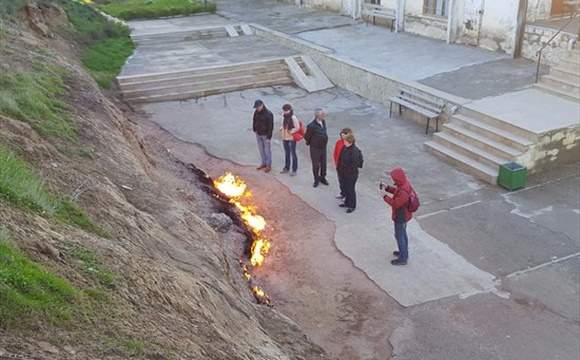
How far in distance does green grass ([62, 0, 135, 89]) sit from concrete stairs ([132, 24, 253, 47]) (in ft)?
2.00

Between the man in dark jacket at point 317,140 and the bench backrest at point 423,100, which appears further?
the bench backrest at point 423,100

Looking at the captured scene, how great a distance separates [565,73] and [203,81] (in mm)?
9395

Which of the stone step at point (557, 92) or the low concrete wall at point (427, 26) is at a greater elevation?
the low concrete wall at point (427, 26)

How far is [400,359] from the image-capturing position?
7.37m

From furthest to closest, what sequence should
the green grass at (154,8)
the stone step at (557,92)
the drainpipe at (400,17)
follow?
the green grass at (154,8)
the drainpipe at (400,17)
the stone step at (557,92)

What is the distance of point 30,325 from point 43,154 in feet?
13.4

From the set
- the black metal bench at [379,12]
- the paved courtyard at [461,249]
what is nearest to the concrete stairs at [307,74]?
the paved courtyard at [461,249]

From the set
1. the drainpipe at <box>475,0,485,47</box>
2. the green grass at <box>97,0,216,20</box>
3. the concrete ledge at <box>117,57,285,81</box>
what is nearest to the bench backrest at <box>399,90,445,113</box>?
the drainpipe at <box>475,0,485,47</box>

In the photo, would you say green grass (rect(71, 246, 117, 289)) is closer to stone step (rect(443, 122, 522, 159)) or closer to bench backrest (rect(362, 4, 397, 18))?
stone step (rect(443, 122, 522, 159))

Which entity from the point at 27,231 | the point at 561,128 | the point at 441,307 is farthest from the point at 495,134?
the point at 27,231

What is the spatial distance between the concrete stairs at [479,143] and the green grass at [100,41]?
29.4 ft

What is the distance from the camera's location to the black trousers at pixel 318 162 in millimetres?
11445

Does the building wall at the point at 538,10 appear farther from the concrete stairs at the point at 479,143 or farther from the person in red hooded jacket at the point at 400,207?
the person in red hooded jacket at the point at 400,207

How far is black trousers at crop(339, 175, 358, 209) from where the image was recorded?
34.6ft
